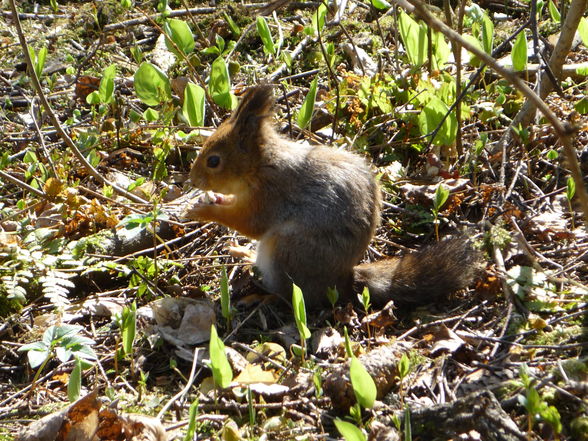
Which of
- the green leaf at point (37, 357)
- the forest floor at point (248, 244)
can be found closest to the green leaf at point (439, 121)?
the forest floor at point (248, 244)

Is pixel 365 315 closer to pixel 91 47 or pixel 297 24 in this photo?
pixel 297 24

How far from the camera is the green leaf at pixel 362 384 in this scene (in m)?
2.48

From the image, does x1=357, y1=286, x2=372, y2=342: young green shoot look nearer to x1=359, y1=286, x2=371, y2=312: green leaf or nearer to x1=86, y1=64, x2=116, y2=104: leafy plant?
x1=359, y1=286, x2=371, y2=312: green leaf

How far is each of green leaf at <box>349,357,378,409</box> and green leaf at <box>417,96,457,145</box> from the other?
2.14 metres

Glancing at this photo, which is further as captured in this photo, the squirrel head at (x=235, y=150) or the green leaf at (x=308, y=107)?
the green leaf at (x=308, y=107)

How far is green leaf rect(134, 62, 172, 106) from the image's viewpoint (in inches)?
177

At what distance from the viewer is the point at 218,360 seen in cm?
265

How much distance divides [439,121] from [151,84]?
1.81 meters

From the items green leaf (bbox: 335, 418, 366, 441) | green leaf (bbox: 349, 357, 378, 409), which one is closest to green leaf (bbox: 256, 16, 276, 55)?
green leaf (bbox: 349, 357, 378, 409)

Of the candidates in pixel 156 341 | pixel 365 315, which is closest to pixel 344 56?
pixel 365 315

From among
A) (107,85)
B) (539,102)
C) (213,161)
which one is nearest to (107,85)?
(107,85)

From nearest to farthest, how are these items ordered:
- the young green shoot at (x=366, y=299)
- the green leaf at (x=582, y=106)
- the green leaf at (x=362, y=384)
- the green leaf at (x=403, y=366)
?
the green leaf at (x=362, y=384) → the green leaf at (x=403, y=366) → the young green shoot at (x=366, y=299) → the green leaf at (x=582, y=106)

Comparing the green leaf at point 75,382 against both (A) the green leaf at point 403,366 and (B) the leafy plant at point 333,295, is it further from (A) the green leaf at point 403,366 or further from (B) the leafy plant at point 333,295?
(B) the leafy plant at point 333,295

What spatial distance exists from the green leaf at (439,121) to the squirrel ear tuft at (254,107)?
37.5 inches
